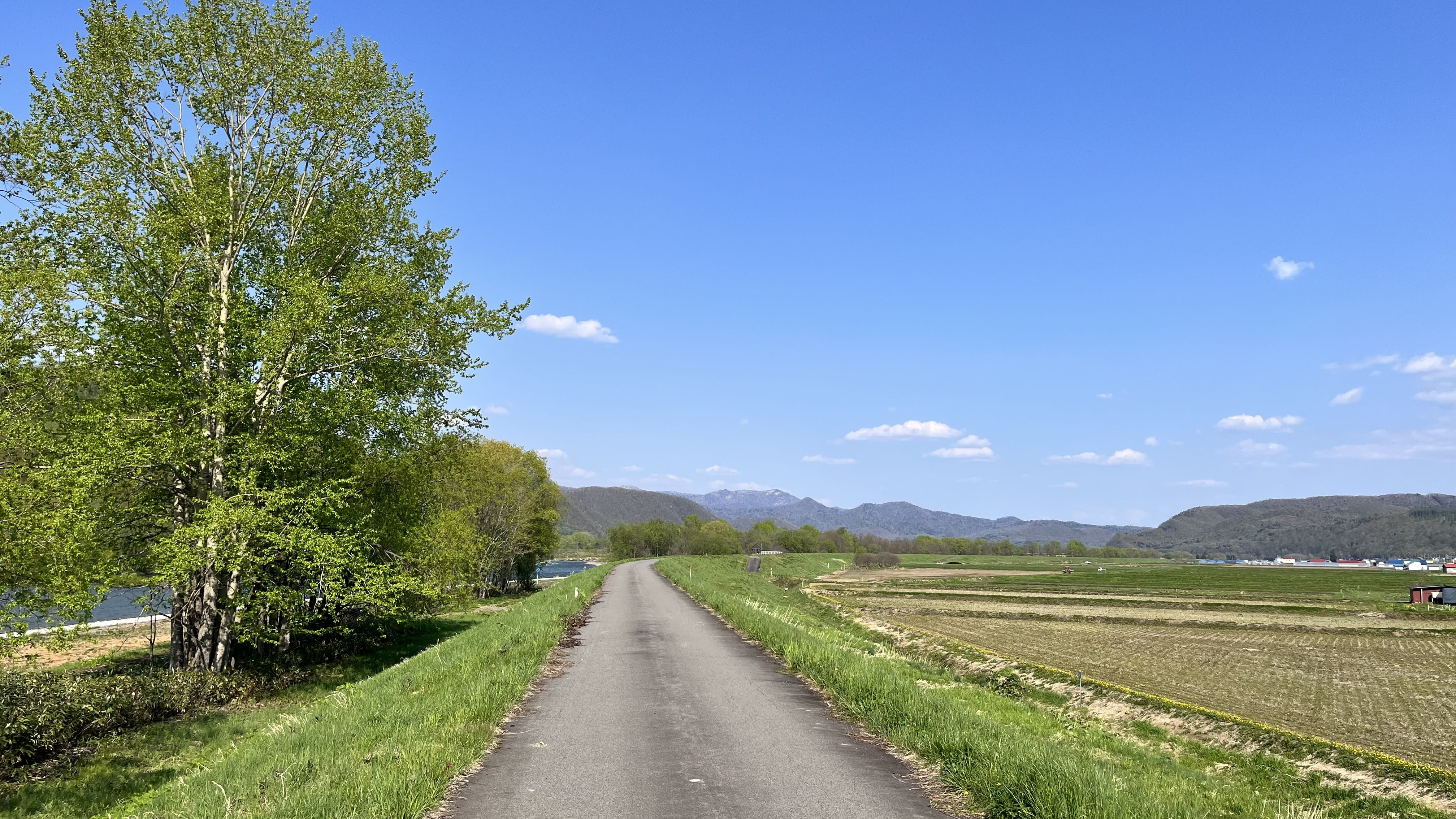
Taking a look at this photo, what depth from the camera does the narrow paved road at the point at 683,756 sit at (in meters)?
8.36

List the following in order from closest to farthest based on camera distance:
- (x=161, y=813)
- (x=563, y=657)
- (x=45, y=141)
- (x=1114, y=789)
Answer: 1. (x=1114, y=789)
2. (x=161, y=813)
3. (x=563, y=657)
4. (x=45, y=141)

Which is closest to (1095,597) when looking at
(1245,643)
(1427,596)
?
(1427,596)

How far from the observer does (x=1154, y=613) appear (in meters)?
56.6

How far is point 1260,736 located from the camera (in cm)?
1841

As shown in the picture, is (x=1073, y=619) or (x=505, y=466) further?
(x=505, y=466)

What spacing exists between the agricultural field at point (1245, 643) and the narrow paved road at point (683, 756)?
14.6 metres

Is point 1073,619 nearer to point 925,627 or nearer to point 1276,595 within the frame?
point 925,627

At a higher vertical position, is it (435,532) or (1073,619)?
(435,532)

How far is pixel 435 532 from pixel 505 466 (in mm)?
41224

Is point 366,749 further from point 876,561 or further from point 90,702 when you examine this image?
point 876,561

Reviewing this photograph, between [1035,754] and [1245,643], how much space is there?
37.6m

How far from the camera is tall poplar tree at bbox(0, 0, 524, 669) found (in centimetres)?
1889

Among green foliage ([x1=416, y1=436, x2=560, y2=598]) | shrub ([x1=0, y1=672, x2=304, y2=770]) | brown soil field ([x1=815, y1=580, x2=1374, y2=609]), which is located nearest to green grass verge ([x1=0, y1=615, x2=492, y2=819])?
shrub ([x1=0, y1=672, x2=304, y2=770])

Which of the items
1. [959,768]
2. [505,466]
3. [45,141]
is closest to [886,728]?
[959,768]
